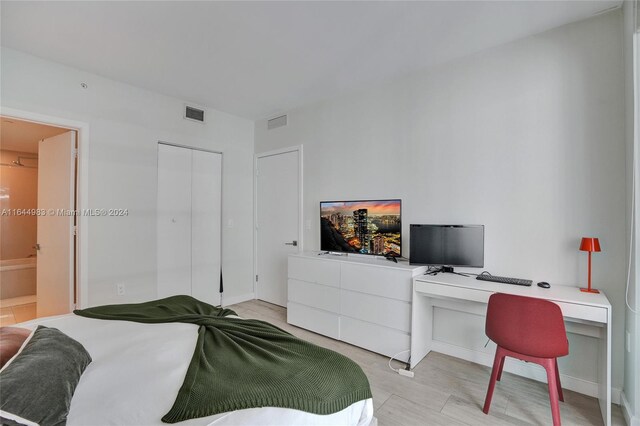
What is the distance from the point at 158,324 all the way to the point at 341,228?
7.27ft

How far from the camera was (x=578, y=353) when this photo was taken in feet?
7.66

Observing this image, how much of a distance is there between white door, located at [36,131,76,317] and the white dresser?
7.82 feet

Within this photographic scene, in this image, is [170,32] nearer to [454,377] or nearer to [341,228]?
[341,228]

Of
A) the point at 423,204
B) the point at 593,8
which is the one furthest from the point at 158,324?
the point at 593,8

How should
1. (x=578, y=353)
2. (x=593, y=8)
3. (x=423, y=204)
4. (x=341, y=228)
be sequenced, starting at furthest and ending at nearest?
(x=341, y=228) < (x=423, y=204) < (x=578, y=353) < (x=593, y=8)

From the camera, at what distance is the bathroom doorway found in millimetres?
3215

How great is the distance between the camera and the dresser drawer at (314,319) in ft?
10.6

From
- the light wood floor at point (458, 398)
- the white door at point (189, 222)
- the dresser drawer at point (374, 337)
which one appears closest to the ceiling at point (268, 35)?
the white door at point (189, 222)

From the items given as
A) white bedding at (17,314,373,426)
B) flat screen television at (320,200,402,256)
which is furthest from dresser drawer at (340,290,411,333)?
white bedding at (17,314,373,426)

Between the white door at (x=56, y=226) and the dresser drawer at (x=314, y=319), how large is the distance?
2339mm

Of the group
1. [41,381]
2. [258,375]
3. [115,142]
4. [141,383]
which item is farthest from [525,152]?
[115,142]

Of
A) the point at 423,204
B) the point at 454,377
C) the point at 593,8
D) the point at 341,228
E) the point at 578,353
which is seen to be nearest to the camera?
the point at 593,8

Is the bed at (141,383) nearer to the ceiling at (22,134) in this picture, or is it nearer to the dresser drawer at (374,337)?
the dresser drawer at (374,337)

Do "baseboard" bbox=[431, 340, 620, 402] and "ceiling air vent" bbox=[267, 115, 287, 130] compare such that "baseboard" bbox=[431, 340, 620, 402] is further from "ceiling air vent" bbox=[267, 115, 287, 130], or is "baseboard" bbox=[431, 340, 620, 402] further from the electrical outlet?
"ceiling air vent" bbox=[267, 115, 287, 130]
